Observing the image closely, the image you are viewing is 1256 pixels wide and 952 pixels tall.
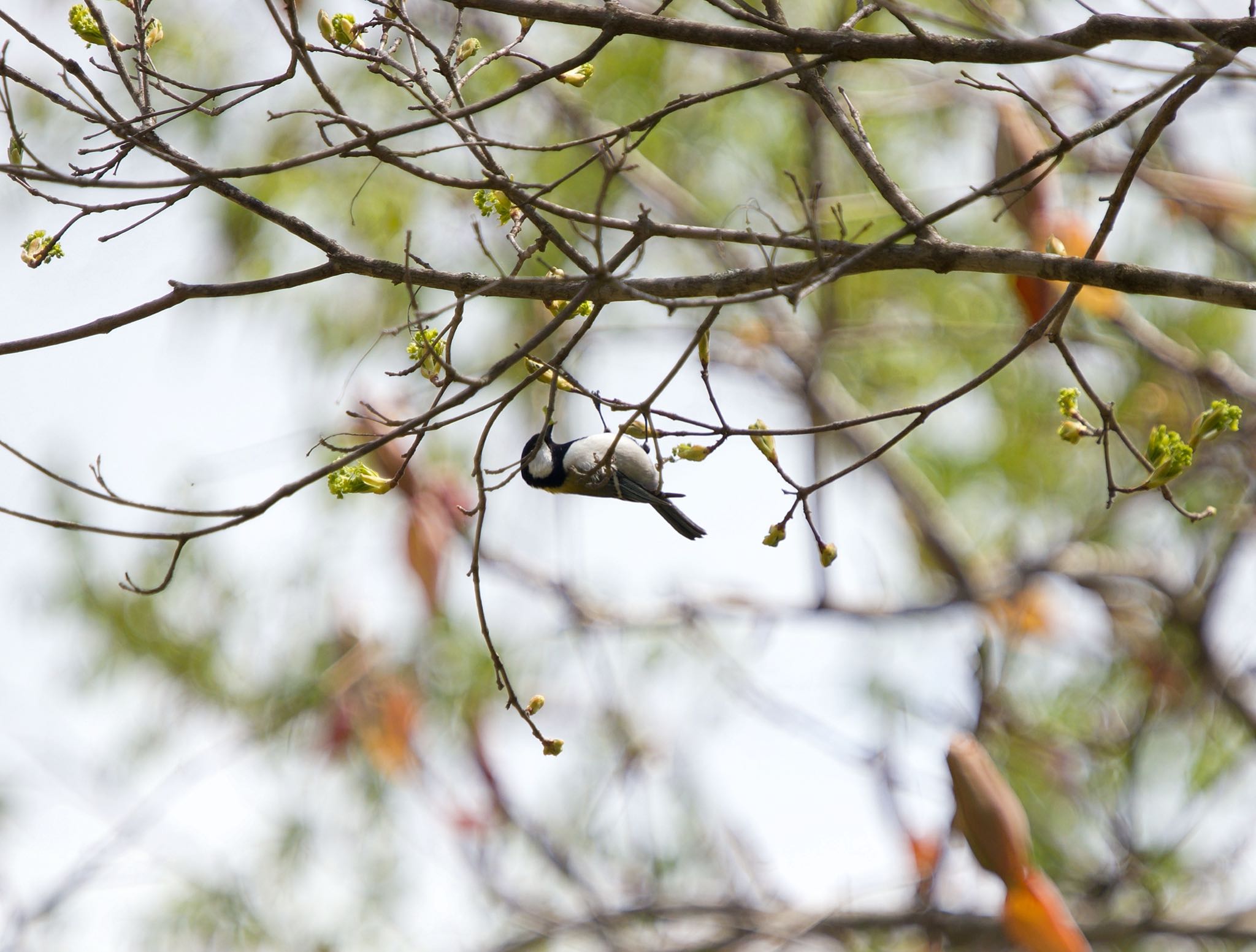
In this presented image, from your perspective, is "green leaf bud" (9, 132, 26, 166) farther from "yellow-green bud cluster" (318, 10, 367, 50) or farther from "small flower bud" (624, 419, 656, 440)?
"small flower bud" (624, 419, 656, 440)

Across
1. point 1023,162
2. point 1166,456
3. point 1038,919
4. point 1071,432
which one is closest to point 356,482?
point 1071,432

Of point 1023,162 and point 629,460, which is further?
point 1023,162

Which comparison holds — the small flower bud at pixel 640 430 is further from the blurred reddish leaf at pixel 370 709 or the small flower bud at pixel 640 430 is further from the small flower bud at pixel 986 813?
the blurred reddish leaf at pixel 370 709

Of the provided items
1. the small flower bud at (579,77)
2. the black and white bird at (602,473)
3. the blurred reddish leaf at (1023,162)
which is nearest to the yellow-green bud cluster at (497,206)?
the small flower bud at (579,77)

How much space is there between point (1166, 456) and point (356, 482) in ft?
4.31

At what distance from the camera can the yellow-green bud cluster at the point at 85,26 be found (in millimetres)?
2137

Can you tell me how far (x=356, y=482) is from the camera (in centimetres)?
203

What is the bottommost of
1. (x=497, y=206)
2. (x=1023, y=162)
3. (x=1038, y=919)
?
(x=1038, y=919)

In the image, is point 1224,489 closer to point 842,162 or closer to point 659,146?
point 842,162

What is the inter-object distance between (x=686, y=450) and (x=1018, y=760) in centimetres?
414

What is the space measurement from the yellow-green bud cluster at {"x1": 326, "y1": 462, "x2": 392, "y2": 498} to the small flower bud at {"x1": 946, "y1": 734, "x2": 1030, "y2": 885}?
5.10 ft

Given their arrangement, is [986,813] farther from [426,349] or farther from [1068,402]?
[426,349]

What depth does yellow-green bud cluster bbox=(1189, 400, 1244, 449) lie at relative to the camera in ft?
6.47

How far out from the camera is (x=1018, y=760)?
562 cm
